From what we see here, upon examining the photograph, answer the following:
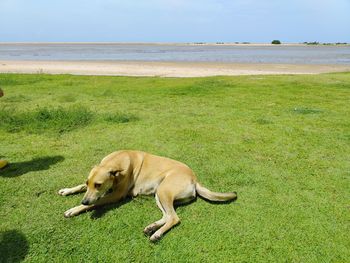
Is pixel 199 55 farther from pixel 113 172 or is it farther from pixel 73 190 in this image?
pixel 113 172

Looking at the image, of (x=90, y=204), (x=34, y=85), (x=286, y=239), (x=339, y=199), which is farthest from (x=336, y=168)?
(x=34, y=85)

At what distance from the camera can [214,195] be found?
5215mm

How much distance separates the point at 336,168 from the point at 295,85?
871 cm

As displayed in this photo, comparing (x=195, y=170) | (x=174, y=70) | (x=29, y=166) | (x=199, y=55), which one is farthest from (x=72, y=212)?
(x=199, y=55)

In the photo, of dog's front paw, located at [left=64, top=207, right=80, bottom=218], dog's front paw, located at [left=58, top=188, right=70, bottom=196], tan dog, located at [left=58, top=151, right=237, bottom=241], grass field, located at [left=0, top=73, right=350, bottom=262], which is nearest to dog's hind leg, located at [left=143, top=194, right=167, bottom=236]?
tan dog, located at [left=58, top=151, right=237, bottom=241]

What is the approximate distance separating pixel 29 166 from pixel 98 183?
2.42 metres

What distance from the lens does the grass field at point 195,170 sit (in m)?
4.34

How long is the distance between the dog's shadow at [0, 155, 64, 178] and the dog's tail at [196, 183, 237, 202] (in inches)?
112

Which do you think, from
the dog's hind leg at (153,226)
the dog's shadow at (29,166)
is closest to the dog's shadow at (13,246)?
the dog's hind leg at (153,226)

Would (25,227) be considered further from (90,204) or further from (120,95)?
(120,95)

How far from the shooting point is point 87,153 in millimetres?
7176

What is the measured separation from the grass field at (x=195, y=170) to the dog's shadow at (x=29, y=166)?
18mm

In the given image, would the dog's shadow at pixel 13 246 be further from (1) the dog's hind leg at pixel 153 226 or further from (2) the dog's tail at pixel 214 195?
(2) the dog's tail at pixel 214 195

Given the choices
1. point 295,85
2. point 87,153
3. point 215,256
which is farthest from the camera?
point 295,85
